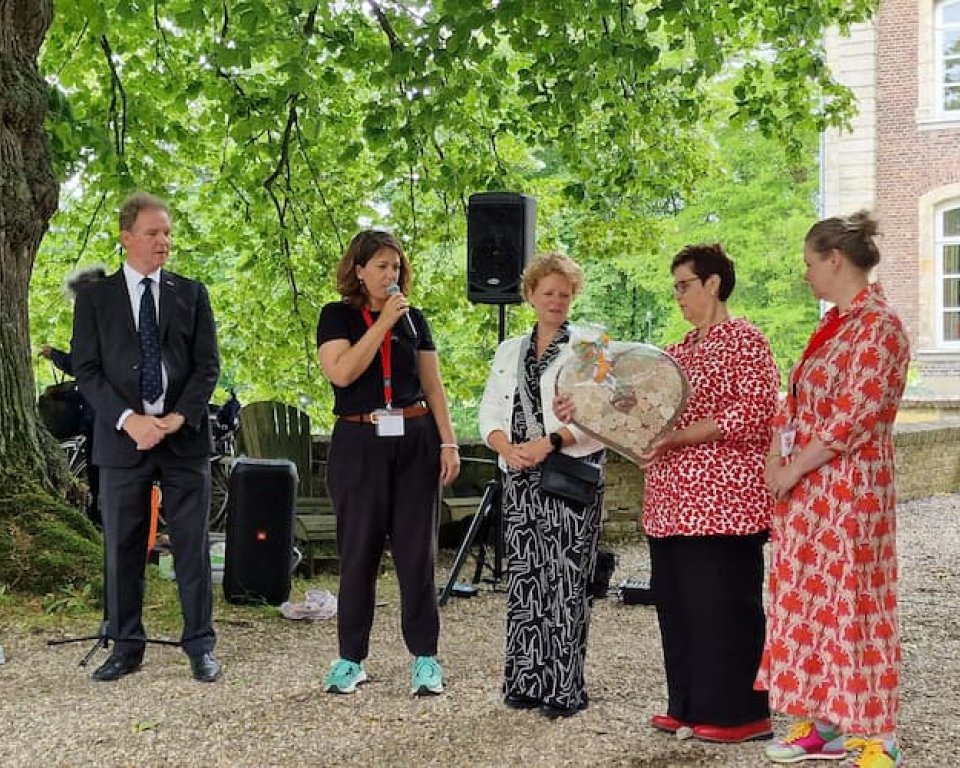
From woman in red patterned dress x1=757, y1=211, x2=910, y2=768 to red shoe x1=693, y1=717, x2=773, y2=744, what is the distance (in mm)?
292

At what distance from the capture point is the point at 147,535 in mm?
5246

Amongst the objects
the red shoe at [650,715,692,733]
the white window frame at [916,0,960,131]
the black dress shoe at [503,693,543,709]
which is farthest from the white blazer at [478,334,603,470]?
the white window frame at [916,0,960,131]

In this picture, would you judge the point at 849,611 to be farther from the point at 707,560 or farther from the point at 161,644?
the point at 161,644

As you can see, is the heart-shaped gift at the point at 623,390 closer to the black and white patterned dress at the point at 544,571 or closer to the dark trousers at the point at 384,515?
the black and white patterned dress at the point at 544,571

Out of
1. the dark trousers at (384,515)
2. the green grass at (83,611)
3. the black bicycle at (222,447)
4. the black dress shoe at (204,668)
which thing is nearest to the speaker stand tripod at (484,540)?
the green grass at (83,611)

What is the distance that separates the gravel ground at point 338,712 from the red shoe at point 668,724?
1.4 inches

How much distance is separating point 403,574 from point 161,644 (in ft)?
4.78

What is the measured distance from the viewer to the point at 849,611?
383 cm

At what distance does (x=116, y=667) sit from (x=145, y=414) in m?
1.03

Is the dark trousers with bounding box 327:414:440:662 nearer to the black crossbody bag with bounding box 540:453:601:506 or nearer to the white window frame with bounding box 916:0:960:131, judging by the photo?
the black crossbody bag with bounding box 540:453:601:506

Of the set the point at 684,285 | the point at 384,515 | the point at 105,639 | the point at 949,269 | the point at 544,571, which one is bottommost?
the point at 105,639

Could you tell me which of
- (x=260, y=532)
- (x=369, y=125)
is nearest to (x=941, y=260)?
(x=369, y=125)

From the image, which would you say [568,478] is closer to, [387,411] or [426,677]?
[387,411]

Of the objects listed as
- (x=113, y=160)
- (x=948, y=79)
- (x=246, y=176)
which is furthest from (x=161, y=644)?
(x=948, y=79)
